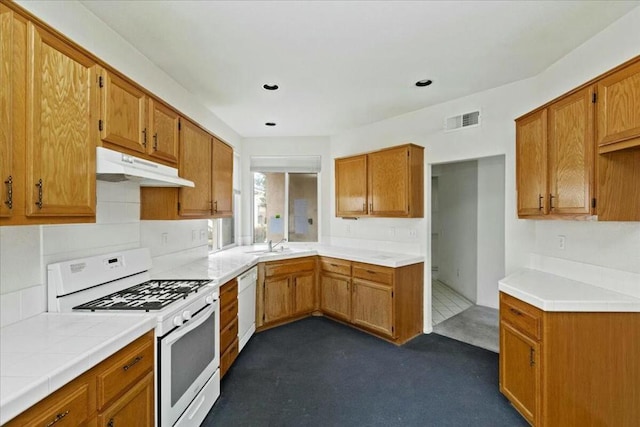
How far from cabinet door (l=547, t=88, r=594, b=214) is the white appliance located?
2607mm

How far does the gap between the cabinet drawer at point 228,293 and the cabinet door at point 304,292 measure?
1113mm

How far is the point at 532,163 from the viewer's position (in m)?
2.41

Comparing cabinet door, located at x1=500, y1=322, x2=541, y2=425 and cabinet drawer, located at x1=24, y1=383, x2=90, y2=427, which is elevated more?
cabinet drawer, located at x1=24, y1=383, x2=90, y2=427

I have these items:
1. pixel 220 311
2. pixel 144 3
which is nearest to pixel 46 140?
pixel 144 3

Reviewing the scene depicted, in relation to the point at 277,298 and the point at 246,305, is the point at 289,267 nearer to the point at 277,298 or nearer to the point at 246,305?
the point at 277,298

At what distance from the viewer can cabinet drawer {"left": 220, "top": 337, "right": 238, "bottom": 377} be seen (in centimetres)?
252

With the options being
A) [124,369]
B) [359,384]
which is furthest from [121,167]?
[359,384]

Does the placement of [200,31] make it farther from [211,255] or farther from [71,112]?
[211,255]

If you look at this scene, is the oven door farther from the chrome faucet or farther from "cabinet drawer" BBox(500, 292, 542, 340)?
"cabinet drawer" BBox(500, 292, 542, 340)

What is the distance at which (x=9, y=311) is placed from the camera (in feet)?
4.77

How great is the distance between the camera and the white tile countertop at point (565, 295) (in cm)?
181

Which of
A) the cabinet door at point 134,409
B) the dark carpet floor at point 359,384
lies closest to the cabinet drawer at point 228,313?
the dark carpet floor at point 359,384

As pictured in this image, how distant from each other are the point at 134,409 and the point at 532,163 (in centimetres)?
308

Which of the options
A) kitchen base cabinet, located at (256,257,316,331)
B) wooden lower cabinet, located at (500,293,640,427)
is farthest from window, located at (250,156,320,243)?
wooden lower cabinet, located at (500,293,640,427)
